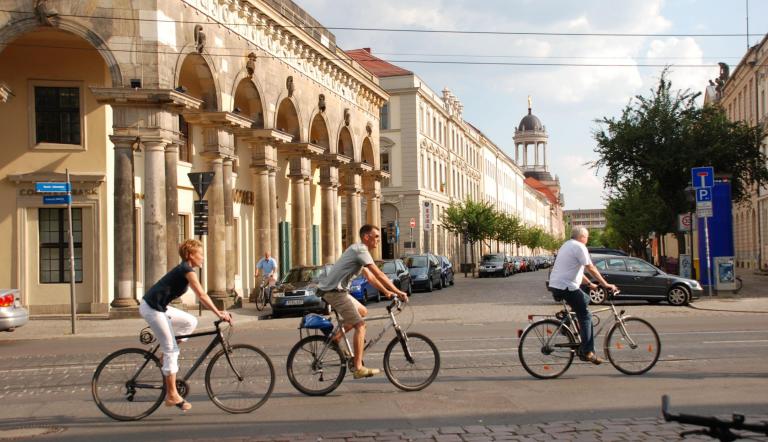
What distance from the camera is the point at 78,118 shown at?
89.1ft

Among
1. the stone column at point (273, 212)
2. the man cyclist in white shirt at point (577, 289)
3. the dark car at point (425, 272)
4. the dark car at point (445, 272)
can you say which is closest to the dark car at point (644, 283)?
the stone column at point (273, 212)

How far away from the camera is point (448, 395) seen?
9766 mm

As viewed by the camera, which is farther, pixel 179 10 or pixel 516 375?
pixel 179 10

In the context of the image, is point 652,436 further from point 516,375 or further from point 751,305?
point 751,305

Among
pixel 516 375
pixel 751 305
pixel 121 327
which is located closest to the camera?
pixel 516 375

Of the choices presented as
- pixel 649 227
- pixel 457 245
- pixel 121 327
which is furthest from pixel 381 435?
pixel 457 245

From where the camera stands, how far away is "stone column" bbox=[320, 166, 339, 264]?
4228cm

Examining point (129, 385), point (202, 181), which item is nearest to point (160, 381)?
point (129, 385)

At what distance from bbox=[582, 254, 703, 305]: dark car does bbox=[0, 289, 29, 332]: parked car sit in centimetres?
1496

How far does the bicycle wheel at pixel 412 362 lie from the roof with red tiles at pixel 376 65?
2405 inches

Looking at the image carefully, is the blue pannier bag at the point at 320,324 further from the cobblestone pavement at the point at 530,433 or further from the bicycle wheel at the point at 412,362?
the cobblestone pavement at the point at 530,433

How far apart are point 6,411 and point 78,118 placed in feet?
62.2

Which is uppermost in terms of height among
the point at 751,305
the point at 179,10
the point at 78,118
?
the point at 179,10

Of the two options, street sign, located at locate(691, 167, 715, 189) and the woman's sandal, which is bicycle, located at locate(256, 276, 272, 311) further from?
the woman's sandal
